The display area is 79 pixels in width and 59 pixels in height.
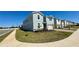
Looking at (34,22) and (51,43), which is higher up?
(34,22)

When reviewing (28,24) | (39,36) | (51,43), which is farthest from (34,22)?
(51,43)

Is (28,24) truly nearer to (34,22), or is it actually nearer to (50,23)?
(34,22)

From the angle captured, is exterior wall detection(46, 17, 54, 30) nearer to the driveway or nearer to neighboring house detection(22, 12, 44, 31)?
neighboring house detection(22, 12, 44, 31)

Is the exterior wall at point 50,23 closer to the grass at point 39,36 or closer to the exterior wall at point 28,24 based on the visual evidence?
the grass at point 39,36

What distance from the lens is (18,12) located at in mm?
2035

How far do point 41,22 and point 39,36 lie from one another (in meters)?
0.20

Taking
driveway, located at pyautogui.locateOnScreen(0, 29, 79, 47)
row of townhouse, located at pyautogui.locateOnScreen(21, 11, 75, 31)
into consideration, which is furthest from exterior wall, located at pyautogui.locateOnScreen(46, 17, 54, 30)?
driveway, located at pyautogui.locateOnScreen(0, 29, 79, 47)

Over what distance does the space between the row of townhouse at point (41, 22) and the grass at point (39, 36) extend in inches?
2.8

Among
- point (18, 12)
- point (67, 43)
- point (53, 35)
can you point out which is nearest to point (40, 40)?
point (53, 35)

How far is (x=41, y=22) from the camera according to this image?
2.04 meters

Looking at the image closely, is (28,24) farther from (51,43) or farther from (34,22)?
(51,43)

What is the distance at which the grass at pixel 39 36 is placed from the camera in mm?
2051

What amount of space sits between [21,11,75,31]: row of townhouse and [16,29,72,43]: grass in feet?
0.24
